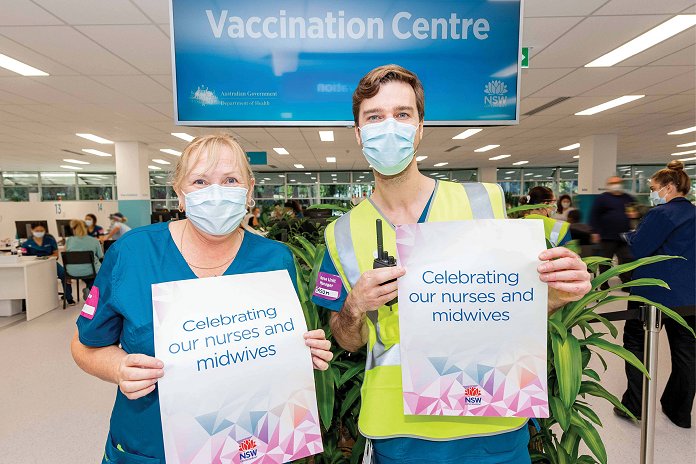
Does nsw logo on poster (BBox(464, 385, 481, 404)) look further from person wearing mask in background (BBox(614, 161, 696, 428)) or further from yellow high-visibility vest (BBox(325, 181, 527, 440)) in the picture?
person wearing mask in background (BBox(614, 161, 696, 428))

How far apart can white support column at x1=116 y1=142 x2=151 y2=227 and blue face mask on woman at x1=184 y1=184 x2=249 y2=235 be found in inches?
389

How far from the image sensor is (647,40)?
13.2 ft

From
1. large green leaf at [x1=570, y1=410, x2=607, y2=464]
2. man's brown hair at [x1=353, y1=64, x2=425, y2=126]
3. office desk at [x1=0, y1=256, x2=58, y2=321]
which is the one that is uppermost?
man's brown hair at [x1=353, y1=64, x2=425, y2=126]

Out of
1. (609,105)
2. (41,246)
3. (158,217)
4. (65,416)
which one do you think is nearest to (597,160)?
(609,105)

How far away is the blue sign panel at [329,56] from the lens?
2.06 metres

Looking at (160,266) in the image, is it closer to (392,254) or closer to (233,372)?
(233,372)

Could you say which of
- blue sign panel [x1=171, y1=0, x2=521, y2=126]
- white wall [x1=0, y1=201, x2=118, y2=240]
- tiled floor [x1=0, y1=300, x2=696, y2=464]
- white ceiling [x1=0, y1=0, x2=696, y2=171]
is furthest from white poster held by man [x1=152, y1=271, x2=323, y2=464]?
white wall [x1=0, y1=201, x2=118, y2=240]

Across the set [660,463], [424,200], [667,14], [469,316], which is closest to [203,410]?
[469,316]

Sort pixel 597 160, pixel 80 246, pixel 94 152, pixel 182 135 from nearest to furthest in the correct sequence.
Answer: pixel 80 246 < pixel 182 135 < pixel 597 160 < pixel 94 152

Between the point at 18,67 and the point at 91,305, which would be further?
the point at 18,67

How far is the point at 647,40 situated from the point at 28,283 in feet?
26.5

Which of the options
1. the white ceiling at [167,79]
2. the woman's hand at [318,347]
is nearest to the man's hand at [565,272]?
the woman's hand at [318,347]

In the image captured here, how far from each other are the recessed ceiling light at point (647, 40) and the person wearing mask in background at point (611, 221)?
303cm

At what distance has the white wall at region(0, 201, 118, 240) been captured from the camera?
874cm
